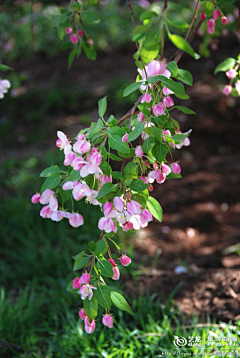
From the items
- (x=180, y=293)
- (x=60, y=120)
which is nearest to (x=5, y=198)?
(x=60, y=120)

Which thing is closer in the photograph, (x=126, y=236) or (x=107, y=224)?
(x=107, y=224)

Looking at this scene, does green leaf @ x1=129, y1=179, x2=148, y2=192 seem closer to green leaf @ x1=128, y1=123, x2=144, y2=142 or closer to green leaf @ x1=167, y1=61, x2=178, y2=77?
green leaf @ x1=128, y1=123, x2=144, y2=142

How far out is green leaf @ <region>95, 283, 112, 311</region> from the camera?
0.88 m

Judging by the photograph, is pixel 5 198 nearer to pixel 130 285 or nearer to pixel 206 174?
pixel 130 285

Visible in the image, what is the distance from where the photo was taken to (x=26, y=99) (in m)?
3.74

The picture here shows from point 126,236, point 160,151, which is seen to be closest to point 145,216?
point 160,151

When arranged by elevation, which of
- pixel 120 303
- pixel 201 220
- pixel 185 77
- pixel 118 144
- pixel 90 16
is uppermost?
pixel 90 16

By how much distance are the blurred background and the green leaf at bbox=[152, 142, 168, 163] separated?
0.97m

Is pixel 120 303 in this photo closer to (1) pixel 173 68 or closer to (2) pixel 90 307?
(2) pixel 90 307

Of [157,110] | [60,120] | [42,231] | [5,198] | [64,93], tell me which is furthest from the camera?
[64,93]

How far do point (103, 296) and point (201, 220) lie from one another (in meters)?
1.57

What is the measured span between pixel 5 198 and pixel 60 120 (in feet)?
3.78

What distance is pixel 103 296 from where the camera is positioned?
0.89m

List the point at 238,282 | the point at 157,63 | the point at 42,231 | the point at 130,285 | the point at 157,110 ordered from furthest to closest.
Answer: the point at 42,231 → the point at 130,285 → the point at 238,282 → the point at 157,110 → the point at 157,63
